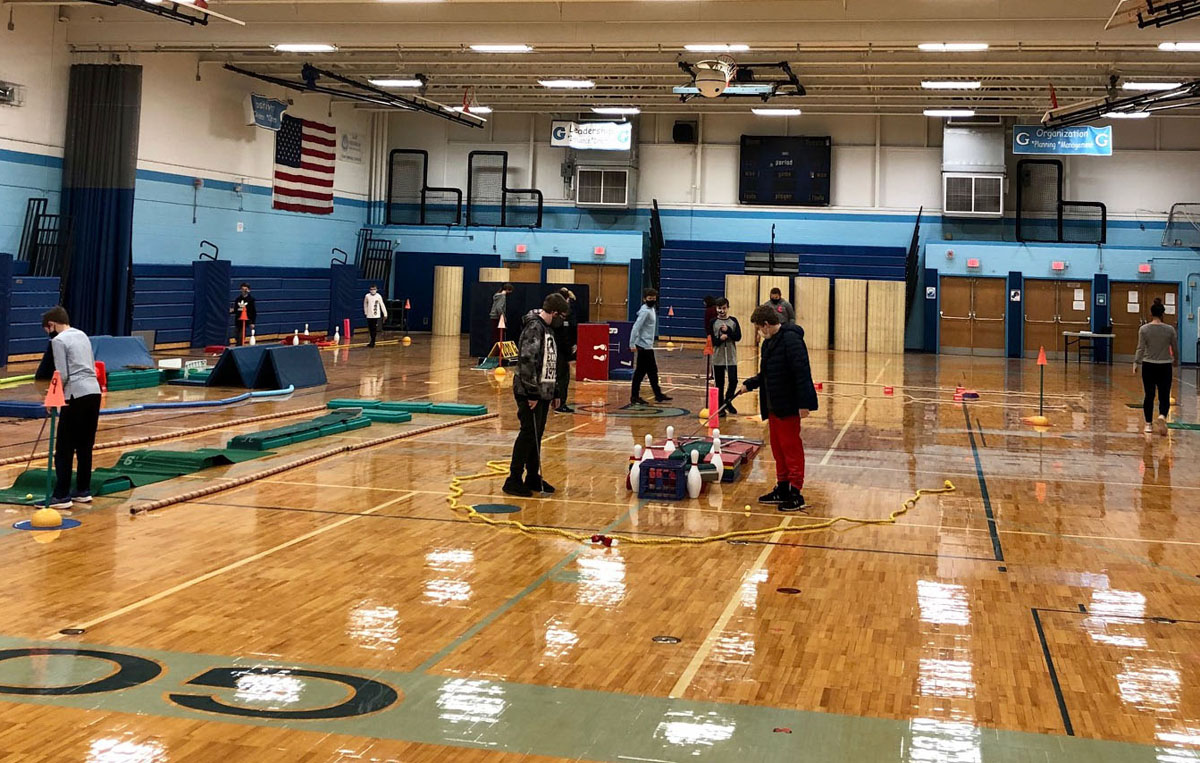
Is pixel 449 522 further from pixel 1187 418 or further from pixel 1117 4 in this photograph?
pixel 1117 4

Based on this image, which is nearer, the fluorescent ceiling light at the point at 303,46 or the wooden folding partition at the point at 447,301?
the fluorescent ceiling light at the point at 303,46

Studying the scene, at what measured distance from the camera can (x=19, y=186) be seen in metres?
24.3

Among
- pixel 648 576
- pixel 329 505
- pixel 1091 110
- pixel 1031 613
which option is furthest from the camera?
pixel 1091 110

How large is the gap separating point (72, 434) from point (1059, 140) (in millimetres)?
27891

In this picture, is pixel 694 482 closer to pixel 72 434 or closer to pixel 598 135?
pixel 72 434

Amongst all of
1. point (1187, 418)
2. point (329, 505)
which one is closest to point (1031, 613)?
point (329, 505)

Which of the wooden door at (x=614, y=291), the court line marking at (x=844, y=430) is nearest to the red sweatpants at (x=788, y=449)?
the court line marking at (x=844, y=430)

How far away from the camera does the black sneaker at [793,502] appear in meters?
10.4

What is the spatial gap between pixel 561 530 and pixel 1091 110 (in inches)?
943

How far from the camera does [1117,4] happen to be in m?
20.0

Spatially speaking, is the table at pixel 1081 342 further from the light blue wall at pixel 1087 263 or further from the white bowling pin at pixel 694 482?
the white bowling pin at pixel 694 482

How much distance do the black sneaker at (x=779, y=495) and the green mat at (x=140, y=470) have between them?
545 cm

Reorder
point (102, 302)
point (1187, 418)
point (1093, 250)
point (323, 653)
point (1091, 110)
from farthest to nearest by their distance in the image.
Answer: point (1093, 250) < point (1091, 110) < point (102, 302) < point (1187, 418) < point (323, 653)

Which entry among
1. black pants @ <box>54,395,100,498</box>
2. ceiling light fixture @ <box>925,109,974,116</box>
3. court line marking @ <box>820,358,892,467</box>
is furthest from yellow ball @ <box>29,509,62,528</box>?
ceiling light fixture @ <box>925,109,974,116</box>
